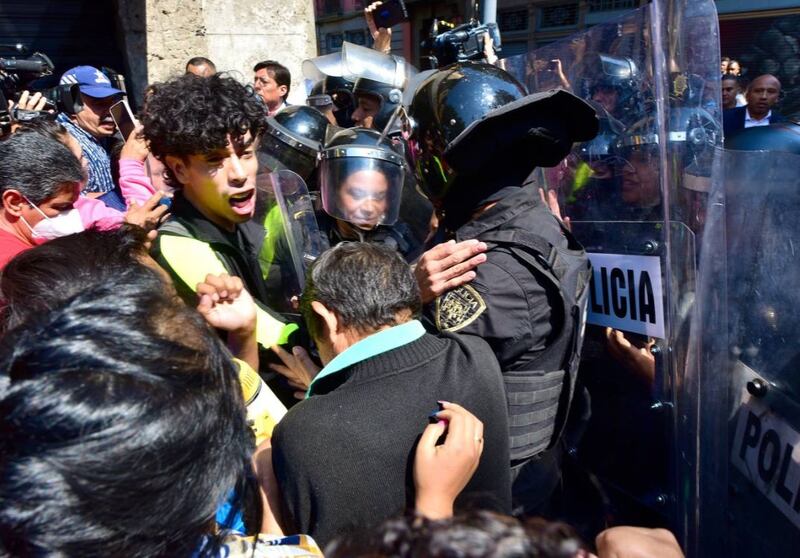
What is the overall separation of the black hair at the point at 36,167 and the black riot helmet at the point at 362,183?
0.94 m

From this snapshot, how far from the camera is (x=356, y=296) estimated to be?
1.55 meters

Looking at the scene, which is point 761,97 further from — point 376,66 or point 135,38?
point 135,38

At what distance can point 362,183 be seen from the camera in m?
2.58

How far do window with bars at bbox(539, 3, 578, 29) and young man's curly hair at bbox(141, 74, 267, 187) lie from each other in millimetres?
10935

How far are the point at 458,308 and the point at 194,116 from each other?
3.37ft

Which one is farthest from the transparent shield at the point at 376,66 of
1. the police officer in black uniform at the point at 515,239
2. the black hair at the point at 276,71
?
the police officer in black uniform at the point at 515,239

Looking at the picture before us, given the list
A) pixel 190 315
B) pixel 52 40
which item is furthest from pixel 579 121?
pixel 52 40

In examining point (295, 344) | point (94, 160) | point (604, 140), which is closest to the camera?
point (295, 344)

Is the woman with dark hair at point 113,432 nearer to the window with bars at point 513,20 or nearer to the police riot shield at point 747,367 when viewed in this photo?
the police riot shield at point 747,367

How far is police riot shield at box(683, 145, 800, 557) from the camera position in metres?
1.49

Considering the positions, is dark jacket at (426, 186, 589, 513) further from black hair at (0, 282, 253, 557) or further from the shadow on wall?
the shadow on wall

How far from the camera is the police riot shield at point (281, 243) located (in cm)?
232

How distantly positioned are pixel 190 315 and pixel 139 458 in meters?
0.28

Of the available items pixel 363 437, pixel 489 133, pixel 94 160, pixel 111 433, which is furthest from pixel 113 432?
pixel 94 160
